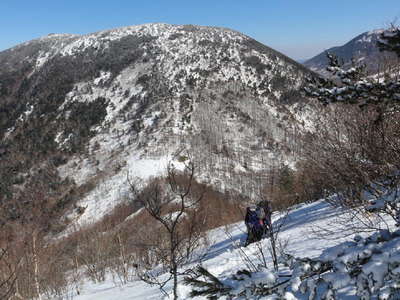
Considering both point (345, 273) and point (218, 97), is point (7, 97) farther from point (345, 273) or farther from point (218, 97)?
point (345, 273)

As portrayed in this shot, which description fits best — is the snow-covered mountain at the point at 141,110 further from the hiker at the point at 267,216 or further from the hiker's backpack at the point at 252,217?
the hiker at the point at 267,216

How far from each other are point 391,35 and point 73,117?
242ft

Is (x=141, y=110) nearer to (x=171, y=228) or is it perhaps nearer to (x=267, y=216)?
(x=267, y=216)

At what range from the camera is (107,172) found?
52.5 m

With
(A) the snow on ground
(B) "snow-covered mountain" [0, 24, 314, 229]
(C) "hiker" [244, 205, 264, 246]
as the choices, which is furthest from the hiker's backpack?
(B) "snow-covered mountain" [0, 24, 314, 229]

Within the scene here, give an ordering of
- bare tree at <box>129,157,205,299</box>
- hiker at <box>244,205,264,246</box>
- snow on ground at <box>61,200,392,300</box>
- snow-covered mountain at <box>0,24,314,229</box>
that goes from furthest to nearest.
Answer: snow-covered mountain at <box>0,24,314,229</box> → hiker at <box>244,205,264,246</box> → snow on ground at <box>61,200,392,300</box> → bare tree at <box>129,157,205,299</box>

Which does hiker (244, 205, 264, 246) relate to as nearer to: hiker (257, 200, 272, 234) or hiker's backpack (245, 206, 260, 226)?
hiker's backpack (245, 206, 260, 226)

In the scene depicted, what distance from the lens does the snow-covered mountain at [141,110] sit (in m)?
54.2

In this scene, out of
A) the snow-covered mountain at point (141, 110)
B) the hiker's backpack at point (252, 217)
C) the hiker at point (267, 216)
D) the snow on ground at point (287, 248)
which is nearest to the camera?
the hiker at point (267, 216)

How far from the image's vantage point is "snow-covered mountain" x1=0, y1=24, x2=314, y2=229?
54219 millimetres

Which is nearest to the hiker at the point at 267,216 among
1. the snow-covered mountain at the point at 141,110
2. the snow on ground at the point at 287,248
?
the snow on ground at the point at 287,248

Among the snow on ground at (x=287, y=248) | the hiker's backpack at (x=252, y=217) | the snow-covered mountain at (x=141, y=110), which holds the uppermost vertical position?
the snow-covered mountain at (x=141, y=110)

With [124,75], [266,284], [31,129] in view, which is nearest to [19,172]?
[31,129]

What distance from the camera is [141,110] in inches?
2640
